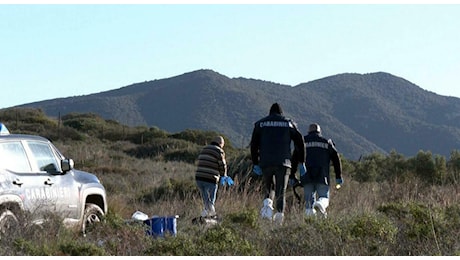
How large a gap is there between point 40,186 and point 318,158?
5.63 metres

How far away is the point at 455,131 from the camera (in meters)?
110

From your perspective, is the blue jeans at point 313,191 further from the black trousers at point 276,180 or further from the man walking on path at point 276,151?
the black trousers at point 276,180

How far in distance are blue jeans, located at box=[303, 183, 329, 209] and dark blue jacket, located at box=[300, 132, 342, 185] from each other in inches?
3.0

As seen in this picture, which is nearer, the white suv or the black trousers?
the white suv

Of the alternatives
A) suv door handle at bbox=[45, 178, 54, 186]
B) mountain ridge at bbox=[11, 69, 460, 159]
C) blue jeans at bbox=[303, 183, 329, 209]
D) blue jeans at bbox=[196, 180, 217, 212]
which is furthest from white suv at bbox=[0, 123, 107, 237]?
mountain ridge at bbox=[11, 69, 460, 159]

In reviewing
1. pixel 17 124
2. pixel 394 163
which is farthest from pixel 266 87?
pixel 394 163

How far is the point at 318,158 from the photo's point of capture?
15328 mm

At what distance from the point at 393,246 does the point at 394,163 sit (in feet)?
67.1

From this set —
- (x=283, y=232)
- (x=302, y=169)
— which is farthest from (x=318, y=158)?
(x=283, y=232)

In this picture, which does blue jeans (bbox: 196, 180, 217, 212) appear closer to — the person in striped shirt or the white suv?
the person in striped shirt

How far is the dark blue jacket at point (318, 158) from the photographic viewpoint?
15242 millimetres

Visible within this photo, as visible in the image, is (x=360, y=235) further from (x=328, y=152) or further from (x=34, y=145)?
(x=328, y=152)

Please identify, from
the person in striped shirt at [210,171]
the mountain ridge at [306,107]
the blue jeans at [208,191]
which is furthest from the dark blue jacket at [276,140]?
the mountain ridge at [306,107]

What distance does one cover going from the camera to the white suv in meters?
10.4
